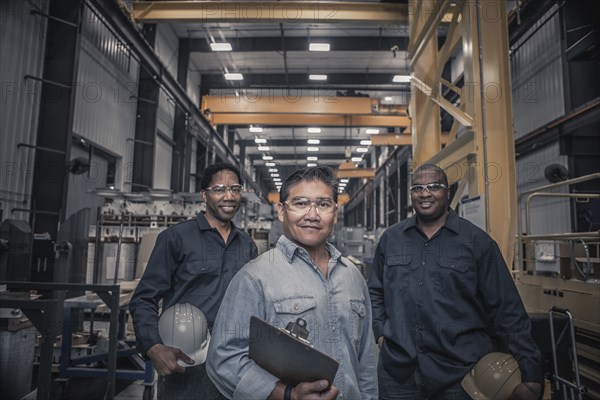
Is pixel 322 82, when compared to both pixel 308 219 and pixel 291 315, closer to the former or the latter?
pixel 308 219

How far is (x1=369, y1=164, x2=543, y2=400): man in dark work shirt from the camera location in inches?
79.6

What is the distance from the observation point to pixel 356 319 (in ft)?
4.87

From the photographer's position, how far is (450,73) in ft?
34.4

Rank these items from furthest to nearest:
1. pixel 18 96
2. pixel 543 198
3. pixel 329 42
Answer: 1. pixel 329 42
2. pixel 543 198
3. pixel 18 96

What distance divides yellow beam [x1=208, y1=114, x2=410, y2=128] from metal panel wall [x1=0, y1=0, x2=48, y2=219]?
20.1ft

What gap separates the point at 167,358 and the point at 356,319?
3.31ft

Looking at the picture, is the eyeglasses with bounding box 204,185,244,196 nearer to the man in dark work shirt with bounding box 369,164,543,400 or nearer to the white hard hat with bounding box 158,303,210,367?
the white hard hat with bounding box 158,303,210,367

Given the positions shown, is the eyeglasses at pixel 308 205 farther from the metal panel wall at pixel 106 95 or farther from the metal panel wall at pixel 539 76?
the metal panel wall at pixel 539 76

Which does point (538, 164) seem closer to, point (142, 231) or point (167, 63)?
point (142, 231)

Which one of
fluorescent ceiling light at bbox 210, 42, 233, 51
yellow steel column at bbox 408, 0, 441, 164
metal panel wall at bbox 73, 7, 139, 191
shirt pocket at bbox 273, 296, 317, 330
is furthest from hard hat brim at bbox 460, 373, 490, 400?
fluorescent ceiling light at bbox 210, 42, 233, 51

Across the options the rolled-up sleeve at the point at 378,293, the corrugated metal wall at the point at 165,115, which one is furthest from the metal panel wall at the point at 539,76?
the corrugated metal wall at the point at 165,115

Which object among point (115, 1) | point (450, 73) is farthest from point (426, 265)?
point (450, 73)

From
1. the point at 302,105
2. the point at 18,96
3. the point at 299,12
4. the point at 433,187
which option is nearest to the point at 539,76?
the point at 299,12

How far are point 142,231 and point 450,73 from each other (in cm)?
859
